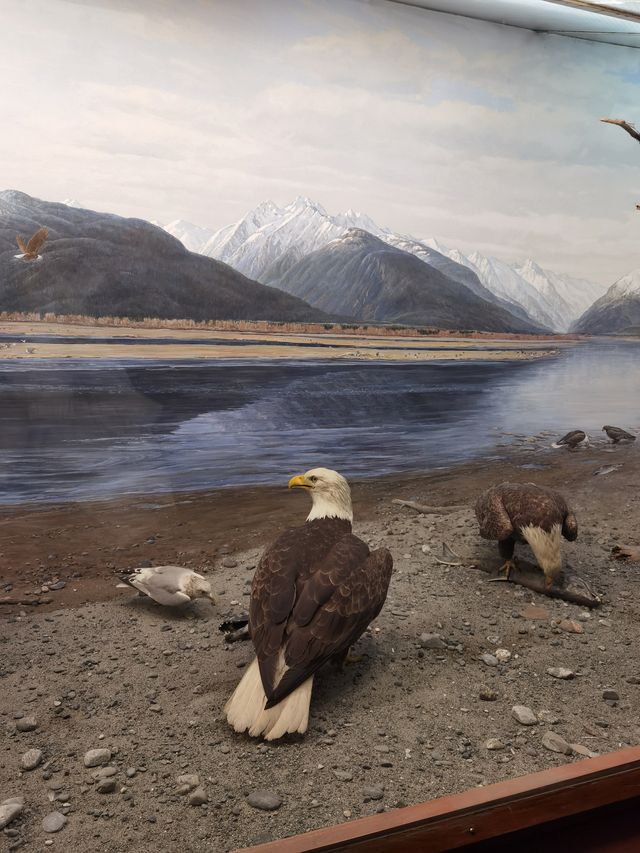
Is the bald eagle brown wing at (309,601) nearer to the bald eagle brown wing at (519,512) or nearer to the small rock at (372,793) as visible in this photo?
the small rock at (372,793)

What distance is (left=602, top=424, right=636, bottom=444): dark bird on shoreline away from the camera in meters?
3.35

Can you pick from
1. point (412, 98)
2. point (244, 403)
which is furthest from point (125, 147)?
point (412, 98)

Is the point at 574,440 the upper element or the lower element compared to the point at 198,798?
upper

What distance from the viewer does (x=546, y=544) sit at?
2.61 metres

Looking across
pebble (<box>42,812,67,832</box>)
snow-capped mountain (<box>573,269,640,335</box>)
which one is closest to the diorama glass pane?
pebble (<box>42,812,67,832</box>)

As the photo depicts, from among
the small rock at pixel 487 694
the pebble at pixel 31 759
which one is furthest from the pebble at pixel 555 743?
the pebble at pixel 31 759

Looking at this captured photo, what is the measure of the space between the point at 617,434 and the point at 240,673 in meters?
2.27

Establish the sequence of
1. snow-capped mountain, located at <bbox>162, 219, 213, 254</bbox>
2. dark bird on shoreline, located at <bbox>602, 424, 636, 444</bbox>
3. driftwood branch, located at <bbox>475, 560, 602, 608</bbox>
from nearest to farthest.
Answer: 1. snow-capped mountain, located at <bbox>162, 219, 213, 254</bbox>
2. driftwood branch, located at <bbox>475, 560, 602, 608</bbox>
3. dark bird on shoreline, located at <bbox>602, 424, 636, 444</bbox>

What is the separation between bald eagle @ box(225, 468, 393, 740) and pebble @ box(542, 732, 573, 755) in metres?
0.62

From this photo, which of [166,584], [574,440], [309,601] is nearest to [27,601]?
[166,584]

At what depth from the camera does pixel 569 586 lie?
8.84 ft

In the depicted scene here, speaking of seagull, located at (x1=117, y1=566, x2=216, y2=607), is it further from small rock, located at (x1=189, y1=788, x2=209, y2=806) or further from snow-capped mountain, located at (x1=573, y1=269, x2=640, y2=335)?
snow-capped mountain, located at (x1=573, y1=269, x2=640, y2=335)

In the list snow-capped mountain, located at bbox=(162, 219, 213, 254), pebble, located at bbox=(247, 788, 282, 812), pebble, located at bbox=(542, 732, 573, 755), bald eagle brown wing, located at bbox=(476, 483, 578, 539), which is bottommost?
pebble, located at bbox=(542, 732, 573, 755)

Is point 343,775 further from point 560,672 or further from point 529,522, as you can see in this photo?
A: point 529,522
